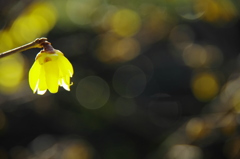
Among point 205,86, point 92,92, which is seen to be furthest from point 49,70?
point 92,92

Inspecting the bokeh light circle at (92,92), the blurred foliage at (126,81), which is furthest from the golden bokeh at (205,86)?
the bokeh light circle at (92,92)

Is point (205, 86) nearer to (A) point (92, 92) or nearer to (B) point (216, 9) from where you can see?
(B) point (216, 9)

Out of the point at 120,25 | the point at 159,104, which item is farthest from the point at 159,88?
the point at 120,25

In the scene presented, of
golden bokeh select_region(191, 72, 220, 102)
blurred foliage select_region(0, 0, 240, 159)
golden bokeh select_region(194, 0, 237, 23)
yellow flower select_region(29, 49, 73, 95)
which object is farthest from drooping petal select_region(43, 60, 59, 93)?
golden bokeh select_region(191, 72, 220, 102)

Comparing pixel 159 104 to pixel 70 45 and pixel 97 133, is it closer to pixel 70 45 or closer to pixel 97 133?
pixel 97 133

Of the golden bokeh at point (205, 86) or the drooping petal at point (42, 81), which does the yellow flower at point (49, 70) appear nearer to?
the drooping petal at point (42, 81)

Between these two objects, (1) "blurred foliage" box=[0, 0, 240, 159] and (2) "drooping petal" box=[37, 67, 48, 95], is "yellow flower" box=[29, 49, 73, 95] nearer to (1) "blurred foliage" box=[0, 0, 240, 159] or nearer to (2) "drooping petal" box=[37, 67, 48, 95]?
(2) "drooping petal" box=[37, 67, 48, 95]
